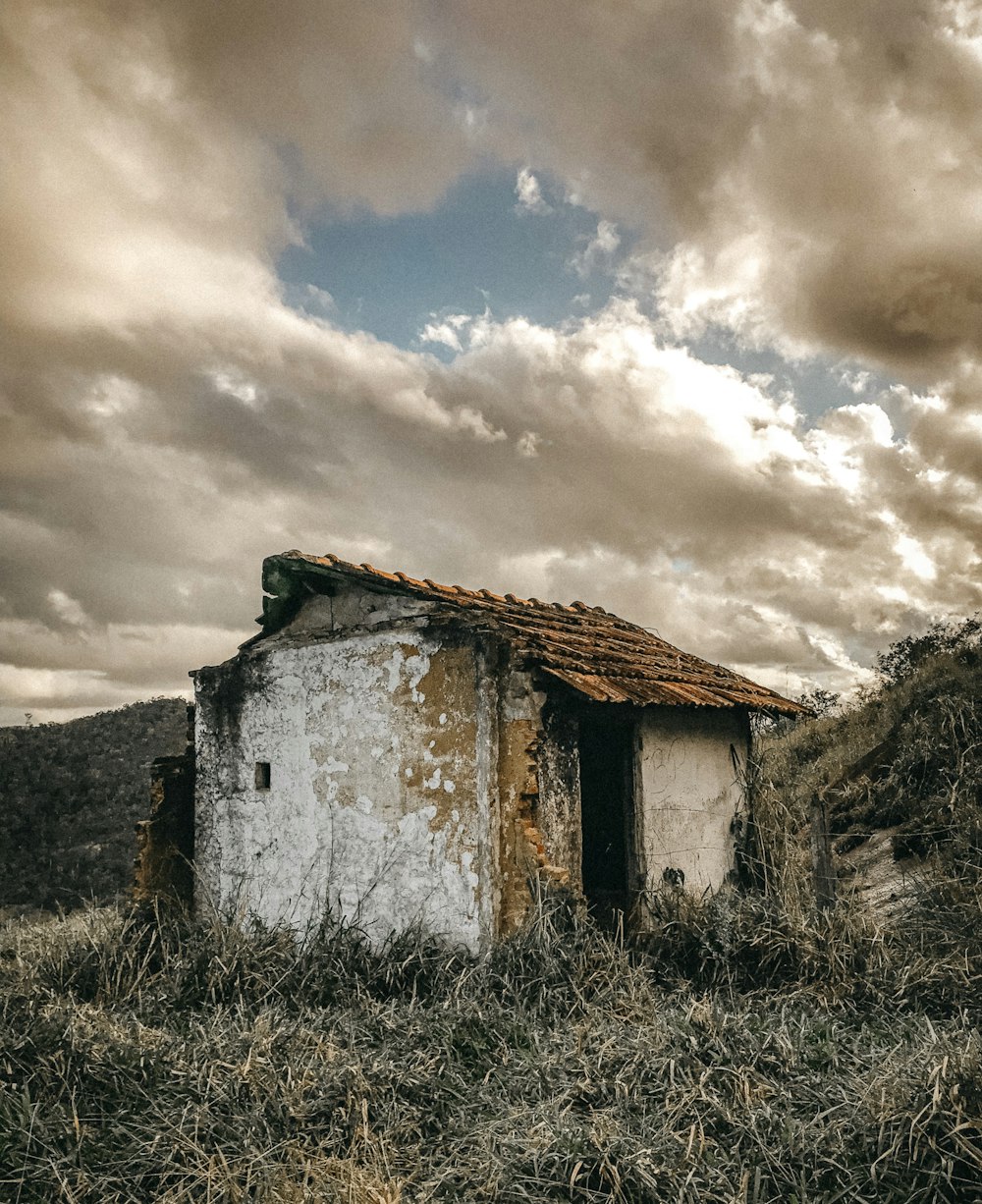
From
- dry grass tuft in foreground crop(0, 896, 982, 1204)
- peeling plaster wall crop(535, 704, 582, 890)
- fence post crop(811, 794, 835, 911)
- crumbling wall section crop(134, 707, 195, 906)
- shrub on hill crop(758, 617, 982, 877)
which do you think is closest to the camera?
dry grass tuft in foreground crop(0, 896, 982, 1204)

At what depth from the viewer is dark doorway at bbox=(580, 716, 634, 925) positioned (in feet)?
26.5

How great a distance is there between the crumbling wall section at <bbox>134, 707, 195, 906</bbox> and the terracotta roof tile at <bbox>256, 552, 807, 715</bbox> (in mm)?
1812

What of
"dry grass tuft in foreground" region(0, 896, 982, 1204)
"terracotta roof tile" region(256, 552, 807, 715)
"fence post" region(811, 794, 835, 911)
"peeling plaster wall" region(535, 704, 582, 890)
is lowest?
"dry grass tuft in foreground" region(0, 896, 982, 1204)

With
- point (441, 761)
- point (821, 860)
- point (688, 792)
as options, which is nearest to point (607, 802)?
point (688, 792)

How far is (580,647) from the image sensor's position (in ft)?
27.1

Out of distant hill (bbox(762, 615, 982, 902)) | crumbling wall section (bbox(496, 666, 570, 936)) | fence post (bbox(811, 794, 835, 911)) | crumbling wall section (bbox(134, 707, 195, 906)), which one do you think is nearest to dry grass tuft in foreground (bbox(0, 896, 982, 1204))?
crumbling wall section (bbox(496, 666, 570, 936))

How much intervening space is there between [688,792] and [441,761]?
2861 mm

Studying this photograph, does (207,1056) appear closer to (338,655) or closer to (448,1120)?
(448,1120)

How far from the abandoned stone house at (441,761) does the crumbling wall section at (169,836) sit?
340mm

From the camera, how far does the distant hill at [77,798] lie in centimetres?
1817

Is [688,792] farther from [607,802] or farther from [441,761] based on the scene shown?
[441,761]

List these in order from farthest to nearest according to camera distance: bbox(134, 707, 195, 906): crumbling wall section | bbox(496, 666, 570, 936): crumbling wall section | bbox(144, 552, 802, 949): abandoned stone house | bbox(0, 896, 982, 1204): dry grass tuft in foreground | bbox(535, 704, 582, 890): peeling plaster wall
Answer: bbox(134, 707, 195, 906): crumbling wall section → bbox(535, 704, 582, 890): peeling plaster wall → bbox(144, 552, 802, 949): abandoned stone house → bbox(496, 666, 570, 936): crumbling wall section → bbox(0, 896, 982, 1204): dry grass tuft in foreground

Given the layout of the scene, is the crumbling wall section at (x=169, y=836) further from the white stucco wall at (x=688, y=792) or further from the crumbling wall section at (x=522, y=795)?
the white stucco wall at (x=688, y=792)

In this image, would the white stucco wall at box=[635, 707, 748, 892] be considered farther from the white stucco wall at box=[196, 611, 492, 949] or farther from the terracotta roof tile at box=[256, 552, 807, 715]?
the white stucco wall at box=[196, 611, 492, 949]
